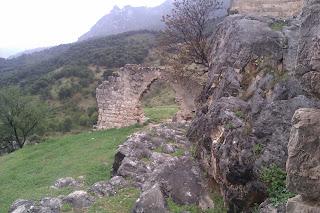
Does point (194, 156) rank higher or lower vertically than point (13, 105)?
higher

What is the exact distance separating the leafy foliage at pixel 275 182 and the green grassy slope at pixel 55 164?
677cm

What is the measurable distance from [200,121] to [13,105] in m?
18.9

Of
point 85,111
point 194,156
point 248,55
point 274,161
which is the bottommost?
point 85,111

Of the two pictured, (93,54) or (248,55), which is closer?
(248,55)

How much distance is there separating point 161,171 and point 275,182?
170 inches

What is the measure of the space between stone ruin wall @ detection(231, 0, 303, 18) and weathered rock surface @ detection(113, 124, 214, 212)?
795 cm

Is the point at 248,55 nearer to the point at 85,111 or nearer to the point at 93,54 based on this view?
the point at 85,111

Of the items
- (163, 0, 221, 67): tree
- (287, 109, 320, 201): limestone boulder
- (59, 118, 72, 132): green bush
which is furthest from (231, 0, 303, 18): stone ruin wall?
(59, 118, 72, 132): green bush

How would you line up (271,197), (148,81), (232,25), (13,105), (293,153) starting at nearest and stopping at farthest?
1. (293,153)
2. (271,197)
3. (232,25)
4. (148,81)
5. (13,105)

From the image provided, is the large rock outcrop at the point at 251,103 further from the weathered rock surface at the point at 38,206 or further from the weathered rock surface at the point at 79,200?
the weathered rock surface at the point at 38,206

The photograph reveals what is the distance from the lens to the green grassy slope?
14620 millimetres

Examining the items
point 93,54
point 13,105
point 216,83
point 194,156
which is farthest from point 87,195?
point 93,54

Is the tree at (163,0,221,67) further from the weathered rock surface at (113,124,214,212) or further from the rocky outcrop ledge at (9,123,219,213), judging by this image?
the rocky outcrop ledge at (9,123,219,213)

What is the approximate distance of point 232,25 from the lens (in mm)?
14164
